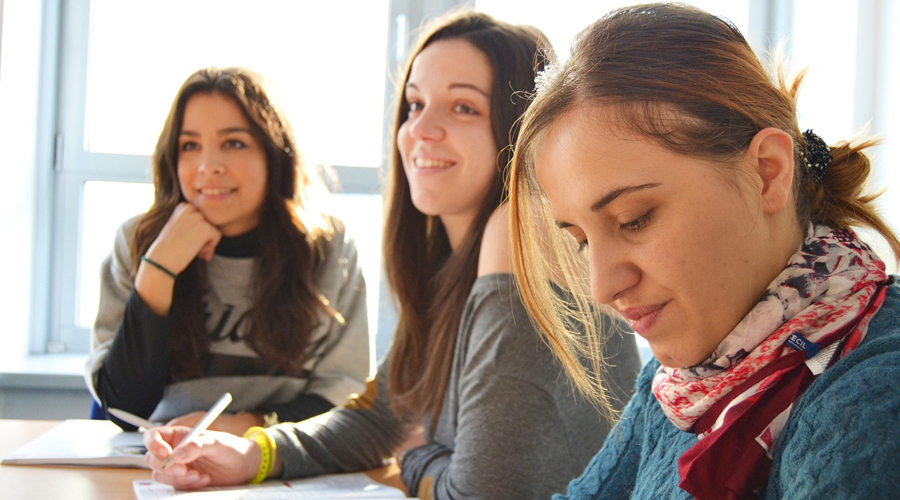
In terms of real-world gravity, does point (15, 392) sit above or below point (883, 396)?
below

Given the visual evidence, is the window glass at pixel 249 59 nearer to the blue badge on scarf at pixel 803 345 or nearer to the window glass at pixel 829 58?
the window glass at pixel 829 58

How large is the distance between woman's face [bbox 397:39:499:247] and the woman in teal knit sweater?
0.53 meters

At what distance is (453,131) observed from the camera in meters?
1.38

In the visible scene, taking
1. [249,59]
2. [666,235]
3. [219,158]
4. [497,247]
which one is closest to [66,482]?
[497,247]

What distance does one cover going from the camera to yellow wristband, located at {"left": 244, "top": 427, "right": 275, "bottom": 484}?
1.23 m

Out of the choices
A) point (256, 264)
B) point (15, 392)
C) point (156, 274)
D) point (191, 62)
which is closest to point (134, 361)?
point (156, 274)

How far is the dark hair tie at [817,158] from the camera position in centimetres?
77

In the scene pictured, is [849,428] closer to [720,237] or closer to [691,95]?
[720,237]

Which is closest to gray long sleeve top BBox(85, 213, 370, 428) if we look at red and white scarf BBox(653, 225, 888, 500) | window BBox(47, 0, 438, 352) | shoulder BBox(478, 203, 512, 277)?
shoulder BBox(478, 203, 512, 277)

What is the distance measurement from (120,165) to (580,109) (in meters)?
2.29

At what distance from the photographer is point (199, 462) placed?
1184 millimetres

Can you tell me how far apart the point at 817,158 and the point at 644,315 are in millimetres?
226

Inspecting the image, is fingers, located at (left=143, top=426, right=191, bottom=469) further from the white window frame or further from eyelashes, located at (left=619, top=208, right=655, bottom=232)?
the white window frame

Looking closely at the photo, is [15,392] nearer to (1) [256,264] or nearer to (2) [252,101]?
(1) [256,264]
